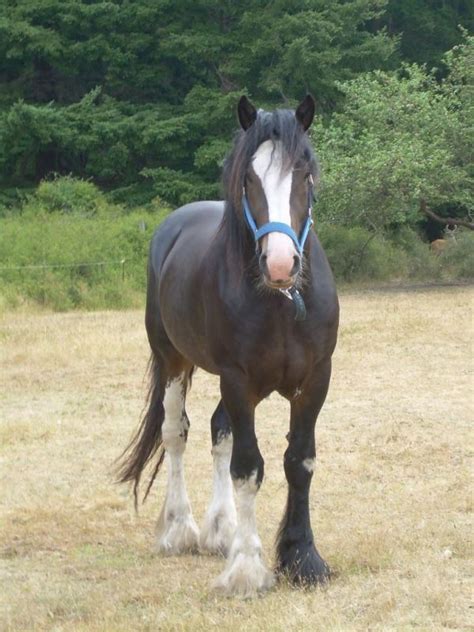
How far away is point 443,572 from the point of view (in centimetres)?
470

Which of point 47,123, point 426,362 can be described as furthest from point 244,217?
point 47,123

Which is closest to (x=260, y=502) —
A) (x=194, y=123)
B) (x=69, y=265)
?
(x=69, y=265)

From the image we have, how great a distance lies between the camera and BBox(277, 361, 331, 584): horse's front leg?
4793mm

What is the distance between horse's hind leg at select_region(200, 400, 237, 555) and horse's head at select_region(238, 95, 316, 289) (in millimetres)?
1584

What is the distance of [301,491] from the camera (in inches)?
195

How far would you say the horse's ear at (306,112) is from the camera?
4.64 m

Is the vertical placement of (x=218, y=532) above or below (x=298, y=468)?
below

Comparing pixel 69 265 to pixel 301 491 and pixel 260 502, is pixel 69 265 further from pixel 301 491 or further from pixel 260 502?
pixel 301 491

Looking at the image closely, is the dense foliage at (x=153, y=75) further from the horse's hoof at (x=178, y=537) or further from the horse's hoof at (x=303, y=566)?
the horse's hoof at (x=303, y=566)

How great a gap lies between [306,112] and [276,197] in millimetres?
549

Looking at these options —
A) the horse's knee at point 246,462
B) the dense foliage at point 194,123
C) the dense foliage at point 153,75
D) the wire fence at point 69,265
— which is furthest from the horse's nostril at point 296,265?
the dense foliage at point 153,75

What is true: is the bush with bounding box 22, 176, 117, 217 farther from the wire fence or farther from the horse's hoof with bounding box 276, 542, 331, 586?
the horse's hoof with bounding box 276, 542, 331, 586

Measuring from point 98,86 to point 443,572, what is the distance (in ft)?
94.8

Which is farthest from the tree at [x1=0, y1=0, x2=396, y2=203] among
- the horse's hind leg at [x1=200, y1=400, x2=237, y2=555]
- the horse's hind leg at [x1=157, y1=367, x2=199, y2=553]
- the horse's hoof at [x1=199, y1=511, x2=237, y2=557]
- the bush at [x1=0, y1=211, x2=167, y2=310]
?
the horse's hoof at [x1=199, y1=511, x2=237, y2=557]
